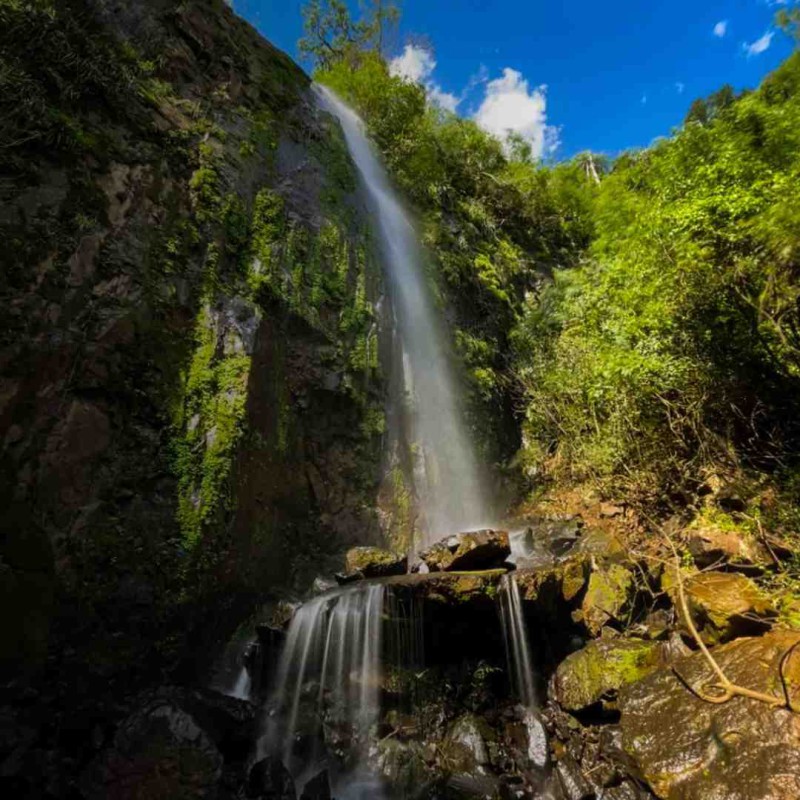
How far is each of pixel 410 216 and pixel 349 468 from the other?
9.34 metres

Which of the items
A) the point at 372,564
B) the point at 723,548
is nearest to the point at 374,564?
the point at 372,564

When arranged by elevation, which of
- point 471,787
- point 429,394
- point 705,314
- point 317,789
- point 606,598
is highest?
point 429,394

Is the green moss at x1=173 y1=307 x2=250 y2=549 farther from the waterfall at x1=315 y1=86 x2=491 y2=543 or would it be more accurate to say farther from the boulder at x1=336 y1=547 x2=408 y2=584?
the waterfall at x1=315 y1=86 x2=491 y2=543

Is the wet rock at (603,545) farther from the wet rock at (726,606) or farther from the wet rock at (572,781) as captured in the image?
the wet rock at (572,781)

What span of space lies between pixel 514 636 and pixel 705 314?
5563 millimetres

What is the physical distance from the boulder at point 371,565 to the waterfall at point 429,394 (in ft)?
8.71

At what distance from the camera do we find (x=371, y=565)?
7.42 m

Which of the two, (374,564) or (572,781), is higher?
(374,564)

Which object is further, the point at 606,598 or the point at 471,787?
the point at 606,598

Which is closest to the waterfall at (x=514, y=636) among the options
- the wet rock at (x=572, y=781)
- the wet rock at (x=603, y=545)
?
the wet rock at (x=572, y=781)

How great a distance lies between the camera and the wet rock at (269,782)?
4.66 metres

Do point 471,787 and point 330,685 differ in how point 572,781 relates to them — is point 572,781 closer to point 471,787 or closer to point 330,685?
point 471,787

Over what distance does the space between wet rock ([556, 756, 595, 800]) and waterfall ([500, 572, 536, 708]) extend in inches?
45.3

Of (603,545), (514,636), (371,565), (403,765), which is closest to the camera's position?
(403,765)
